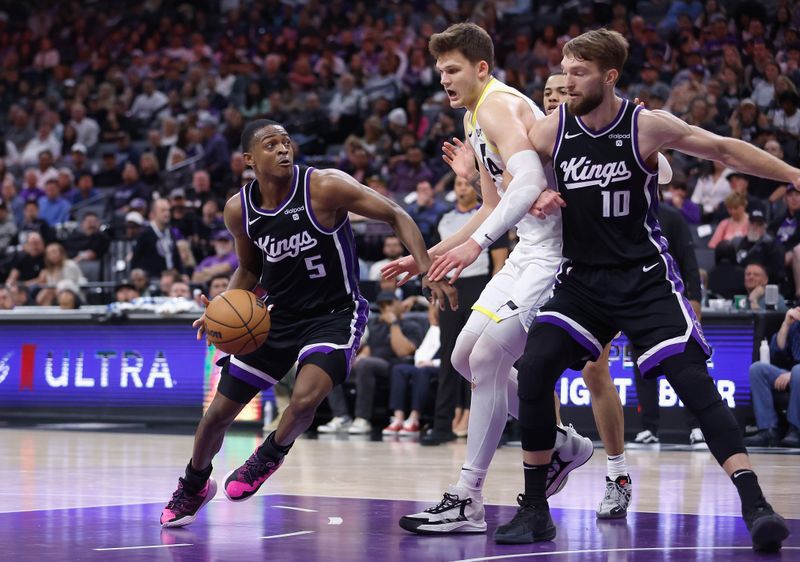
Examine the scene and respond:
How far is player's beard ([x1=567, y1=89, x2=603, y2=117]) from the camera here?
4909 mm

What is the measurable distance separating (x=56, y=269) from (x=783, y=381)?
8.76 m

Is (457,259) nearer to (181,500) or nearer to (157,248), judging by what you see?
(181,500)

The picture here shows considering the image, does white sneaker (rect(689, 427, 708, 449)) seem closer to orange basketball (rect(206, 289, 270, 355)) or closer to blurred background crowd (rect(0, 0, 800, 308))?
blurred background crowd (rect(0, 0, 800, 308))

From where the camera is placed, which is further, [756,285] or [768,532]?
[756,285]

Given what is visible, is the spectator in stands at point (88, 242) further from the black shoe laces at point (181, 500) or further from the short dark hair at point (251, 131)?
the black shoe laces at point (181, 500)

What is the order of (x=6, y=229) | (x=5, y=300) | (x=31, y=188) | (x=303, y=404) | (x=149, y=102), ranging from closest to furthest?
(x=303, y=404)
(x=5, y=300)
(x=6, y=229)
(x=31, y=188)
(x=149, y=102)

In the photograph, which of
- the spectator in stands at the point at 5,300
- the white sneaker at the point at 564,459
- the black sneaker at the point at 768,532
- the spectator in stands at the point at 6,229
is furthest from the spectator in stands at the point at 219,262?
the black sneaker at the point at 768,532

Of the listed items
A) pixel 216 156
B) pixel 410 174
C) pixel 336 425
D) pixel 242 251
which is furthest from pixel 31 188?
pixel 242 251

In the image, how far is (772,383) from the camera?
9461 mm

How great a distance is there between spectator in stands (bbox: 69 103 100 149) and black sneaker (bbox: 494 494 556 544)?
16554mm

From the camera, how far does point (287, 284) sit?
559 centimetres

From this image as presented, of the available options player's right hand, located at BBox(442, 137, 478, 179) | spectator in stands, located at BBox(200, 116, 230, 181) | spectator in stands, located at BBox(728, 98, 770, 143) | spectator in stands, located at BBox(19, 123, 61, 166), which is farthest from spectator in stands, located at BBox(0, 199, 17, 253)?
player's right hand, located at BBox(442, 137, 478, 179)

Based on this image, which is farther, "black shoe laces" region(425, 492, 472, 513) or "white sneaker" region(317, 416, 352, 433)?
"white sneaker" region(317, 416, 352, 433)

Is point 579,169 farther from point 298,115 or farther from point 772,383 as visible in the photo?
point 298,115
